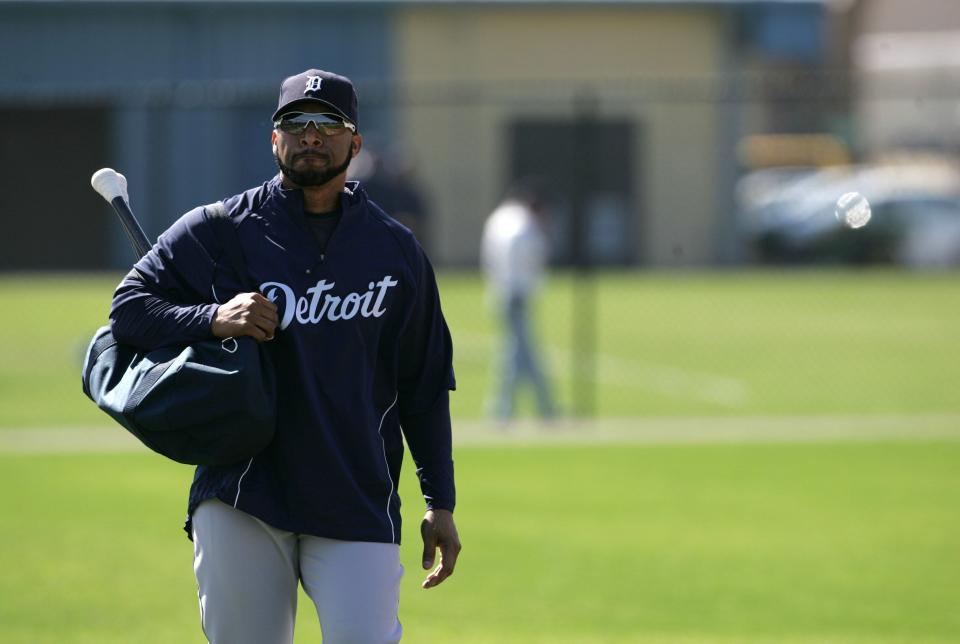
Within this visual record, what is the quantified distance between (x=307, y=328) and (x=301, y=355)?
2.9 inches

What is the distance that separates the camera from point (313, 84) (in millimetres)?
4301

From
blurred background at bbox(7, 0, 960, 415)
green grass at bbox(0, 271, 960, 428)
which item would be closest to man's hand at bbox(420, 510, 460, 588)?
green grass at bbox(0, 271, 960, 428)

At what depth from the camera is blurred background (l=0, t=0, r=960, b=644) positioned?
827cm

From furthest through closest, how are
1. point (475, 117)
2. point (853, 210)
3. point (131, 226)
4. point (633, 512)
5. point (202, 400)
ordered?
point (475, 117) < point (633, 512) < point (853, 210) < point (131, 226) < point (202, 400)

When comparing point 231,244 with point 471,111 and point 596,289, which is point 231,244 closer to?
point 596,289

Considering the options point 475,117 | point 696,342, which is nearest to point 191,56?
point 475,117

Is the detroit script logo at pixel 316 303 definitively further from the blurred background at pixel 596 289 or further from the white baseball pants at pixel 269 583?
the blurred background at pixel 596 289

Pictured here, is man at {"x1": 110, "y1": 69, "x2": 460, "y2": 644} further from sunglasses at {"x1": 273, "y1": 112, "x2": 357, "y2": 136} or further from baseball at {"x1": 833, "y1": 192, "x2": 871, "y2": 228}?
baseball at {"x1": 833, "y1": 192, "x2": 871, "y2": 228}

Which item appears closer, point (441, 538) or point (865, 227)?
point (441, 538)

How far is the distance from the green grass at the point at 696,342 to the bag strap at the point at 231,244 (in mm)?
10149

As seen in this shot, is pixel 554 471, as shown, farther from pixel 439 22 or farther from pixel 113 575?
pixel 439 22

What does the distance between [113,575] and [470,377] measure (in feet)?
31.6

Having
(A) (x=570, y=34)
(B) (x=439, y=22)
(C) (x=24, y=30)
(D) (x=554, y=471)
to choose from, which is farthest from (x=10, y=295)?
(D) (x=554, y=471)

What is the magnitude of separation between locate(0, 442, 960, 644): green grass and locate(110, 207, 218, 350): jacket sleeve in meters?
2.93
